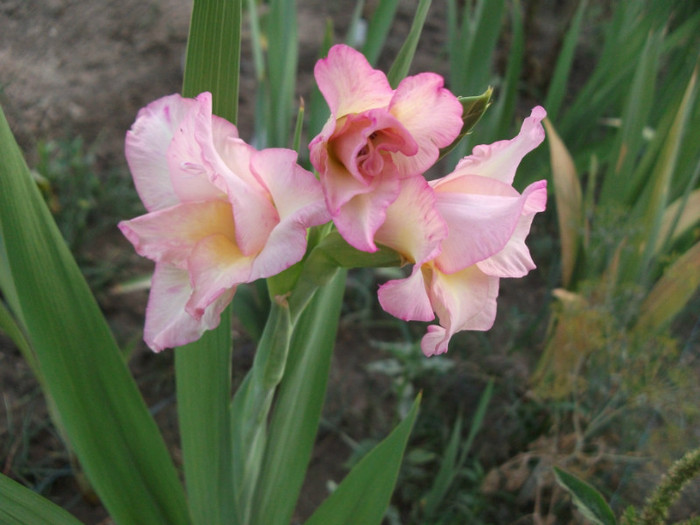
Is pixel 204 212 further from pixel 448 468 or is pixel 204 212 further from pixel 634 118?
pixel 634 118

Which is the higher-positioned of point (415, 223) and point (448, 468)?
point (415, 223)

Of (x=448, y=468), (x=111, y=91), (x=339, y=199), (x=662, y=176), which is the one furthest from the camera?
(x=111, y=91)

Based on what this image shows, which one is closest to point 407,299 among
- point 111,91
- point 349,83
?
point 349,83

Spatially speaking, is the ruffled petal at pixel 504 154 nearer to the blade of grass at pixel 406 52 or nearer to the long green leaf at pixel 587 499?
the blade of grass at pixel 406 52

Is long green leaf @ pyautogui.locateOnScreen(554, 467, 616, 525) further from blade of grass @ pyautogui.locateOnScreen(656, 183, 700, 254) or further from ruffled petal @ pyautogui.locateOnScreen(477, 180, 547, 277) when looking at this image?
blade of grass @ pyautogui.locateOnScreen(656, 183, 700, 254)

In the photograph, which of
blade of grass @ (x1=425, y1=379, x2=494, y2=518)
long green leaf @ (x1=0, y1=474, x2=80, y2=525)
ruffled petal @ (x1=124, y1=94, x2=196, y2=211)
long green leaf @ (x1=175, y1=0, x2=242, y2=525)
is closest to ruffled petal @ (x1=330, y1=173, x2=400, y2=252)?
ruffled petal @ (x1=124, y1=94, x2=196, y2=211)

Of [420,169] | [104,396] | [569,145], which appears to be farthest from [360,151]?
[569,145]

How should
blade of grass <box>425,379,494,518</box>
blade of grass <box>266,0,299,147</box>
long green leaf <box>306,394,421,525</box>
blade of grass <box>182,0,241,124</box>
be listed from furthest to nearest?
blade of grass <box>266,0,299,147</box> → blade of grass <box>425,379,494,518</box> → long green leaf <box>306,394,421,525</box> → blade of grass <box>182,0,241,124</box>

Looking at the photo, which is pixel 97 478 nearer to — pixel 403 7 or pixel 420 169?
pixel 420 169
